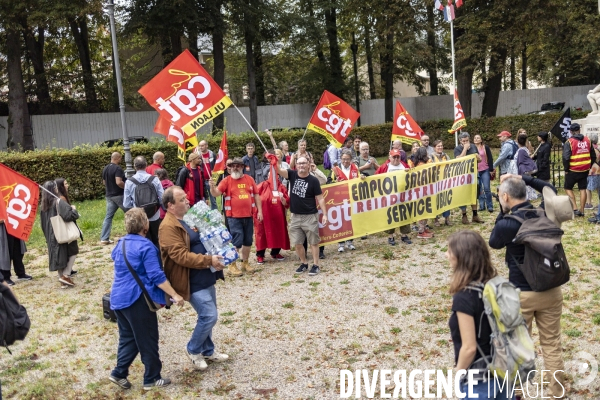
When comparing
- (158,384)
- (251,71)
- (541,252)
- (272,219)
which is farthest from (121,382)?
(251,71)

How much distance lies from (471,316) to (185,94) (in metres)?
7.14

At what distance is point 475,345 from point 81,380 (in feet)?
14.2

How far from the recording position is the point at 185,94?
31.4ft

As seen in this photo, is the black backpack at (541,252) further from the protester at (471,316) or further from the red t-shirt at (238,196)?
the red t-shirt at (238,196)

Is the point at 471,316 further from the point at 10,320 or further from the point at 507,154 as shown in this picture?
the point at 507,154

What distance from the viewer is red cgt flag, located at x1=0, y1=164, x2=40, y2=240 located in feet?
27.7

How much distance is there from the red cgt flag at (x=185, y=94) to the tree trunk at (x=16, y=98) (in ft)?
59.6

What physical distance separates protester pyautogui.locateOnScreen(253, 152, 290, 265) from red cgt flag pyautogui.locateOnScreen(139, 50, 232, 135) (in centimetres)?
155

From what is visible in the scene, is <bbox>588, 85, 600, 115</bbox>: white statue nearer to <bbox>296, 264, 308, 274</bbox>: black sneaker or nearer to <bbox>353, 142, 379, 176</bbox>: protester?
<bbox>353, 142, 379, 176</bbox>: protester

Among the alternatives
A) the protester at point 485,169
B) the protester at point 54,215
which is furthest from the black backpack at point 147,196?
the protester at point 485,169

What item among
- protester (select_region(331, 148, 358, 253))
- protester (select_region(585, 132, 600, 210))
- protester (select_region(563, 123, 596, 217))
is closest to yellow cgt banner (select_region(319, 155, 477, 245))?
protester (select_region(331, 148, 358, 253))

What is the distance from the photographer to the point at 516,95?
39.9 m

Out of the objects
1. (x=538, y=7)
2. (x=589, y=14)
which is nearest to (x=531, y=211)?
(x=538, y=7)

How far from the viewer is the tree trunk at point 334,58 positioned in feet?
113
